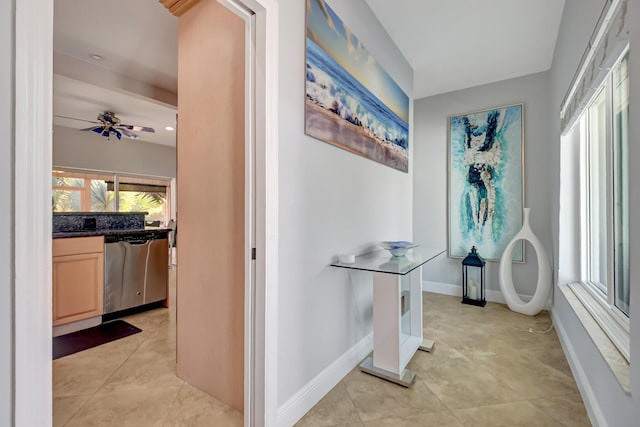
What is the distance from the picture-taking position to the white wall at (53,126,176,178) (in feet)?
17.0

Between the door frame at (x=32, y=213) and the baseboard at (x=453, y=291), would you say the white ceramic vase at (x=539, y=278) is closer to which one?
the baseboard at (x=453, y=291)

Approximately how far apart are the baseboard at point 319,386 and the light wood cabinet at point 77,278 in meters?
2.45

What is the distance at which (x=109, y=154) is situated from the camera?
5801 millimetres

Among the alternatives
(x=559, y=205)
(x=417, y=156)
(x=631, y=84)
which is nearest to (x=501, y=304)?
(x=559, y=205)

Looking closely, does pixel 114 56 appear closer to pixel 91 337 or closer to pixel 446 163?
pixel 91 337

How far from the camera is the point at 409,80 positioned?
10.2 ft

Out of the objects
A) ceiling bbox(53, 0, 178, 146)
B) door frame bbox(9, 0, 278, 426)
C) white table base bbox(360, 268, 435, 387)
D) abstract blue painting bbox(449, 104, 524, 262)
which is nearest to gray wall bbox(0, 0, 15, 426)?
door frame bbox(9, 0, 278, 426)

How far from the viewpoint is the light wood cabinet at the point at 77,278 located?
8.66ft

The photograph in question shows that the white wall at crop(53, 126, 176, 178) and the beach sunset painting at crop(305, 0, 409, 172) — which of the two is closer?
the beach sunset painting at crop(305, 0, 409, 172)

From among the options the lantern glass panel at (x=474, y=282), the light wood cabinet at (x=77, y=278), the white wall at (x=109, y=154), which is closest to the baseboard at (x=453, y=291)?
the lantern glass panel at (x=474, y=282)

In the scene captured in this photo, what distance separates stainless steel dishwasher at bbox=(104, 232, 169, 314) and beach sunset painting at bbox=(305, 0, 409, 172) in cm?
264

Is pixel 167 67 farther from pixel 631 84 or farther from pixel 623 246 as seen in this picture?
pixel 623 246

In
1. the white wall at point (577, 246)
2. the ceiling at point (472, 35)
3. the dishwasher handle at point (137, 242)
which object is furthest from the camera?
the dishwasher handle at point (137, 242)

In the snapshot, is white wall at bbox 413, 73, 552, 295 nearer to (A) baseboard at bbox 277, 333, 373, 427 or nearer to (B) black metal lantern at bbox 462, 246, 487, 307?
(B) black metal lantern at bbox 462, 246, 487, 307
